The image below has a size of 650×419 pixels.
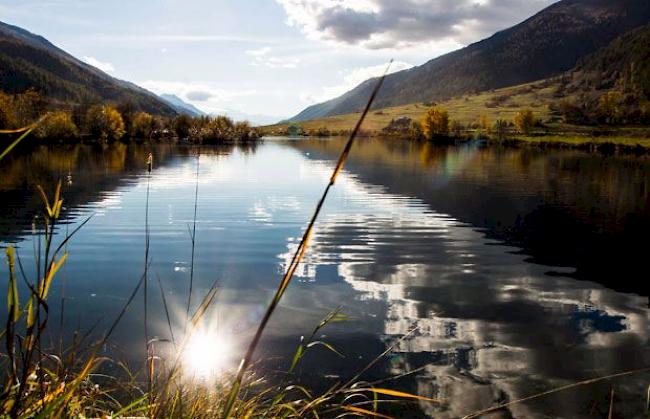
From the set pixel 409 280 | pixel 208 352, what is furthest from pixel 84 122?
pixel 208 352

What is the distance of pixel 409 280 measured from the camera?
2281 cm

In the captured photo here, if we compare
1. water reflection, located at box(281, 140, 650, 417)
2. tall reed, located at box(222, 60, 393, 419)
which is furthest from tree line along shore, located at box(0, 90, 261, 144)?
tall reed, located at box(222, 60, 393, 419)

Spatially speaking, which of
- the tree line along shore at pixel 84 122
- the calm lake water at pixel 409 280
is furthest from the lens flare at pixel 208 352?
the tree line along shore at pixel 84 122

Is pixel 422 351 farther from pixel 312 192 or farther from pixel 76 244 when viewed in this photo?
pixel 312 192

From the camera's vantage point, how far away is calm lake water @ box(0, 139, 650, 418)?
13898mm

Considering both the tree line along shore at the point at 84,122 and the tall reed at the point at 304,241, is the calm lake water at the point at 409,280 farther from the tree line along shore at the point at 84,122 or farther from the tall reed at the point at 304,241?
the tree line along shore at the point at 84,122

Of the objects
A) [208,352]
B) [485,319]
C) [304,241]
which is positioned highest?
[304,241]

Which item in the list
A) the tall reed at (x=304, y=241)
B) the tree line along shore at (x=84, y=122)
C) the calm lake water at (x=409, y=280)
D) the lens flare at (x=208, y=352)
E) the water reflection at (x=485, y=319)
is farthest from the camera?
the tree line along shore at (x=84, y=122)

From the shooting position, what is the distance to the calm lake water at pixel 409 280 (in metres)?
13.9

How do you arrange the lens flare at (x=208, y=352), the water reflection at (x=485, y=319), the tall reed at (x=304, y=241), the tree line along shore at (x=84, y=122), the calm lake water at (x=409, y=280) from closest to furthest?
the tall reed at (x=304, y=241)
the lens flare at (x=208, y=352)
the water reflection at (x=485, y=319)
the calm lake water at (x=409, y=280)
the tree line along shore at (x=84, y=122)

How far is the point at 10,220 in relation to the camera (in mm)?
34312

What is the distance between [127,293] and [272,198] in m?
29.3

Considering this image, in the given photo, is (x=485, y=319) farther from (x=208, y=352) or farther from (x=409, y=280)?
(x=208, y=352)

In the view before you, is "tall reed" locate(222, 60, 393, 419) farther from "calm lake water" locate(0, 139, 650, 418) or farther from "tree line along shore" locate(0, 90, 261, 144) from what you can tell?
"tree line along shore" locate(0, 90, 261, 144)
